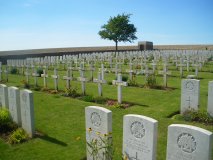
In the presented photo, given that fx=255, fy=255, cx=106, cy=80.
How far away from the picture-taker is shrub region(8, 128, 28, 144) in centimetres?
637

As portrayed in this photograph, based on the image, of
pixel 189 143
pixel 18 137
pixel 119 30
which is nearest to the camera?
pixel 189 143

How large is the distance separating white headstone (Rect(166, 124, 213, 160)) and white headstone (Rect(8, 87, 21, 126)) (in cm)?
453

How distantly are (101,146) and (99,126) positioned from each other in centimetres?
41

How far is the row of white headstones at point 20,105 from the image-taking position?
6396 mm

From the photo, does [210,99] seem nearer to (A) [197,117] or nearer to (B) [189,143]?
(A) [197,117]

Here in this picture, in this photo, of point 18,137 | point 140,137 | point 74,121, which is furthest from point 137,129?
point 74,121

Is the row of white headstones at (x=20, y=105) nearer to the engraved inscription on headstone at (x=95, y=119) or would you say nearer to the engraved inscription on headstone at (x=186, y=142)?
the engraved inscription on headstone at (x=95, y=119)

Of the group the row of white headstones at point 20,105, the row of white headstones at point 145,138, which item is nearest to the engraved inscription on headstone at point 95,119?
the row of white headstones at point 145,138

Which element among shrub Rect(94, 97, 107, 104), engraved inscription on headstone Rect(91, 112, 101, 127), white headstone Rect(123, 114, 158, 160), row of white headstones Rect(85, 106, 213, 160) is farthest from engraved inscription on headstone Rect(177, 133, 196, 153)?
shrub Rect(94, 97, 107, 104)

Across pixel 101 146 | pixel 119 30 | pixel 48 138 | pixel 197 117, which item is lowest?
pixel 48 138

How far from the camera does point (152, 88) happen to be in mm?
12789

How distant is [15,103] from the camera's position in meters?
6.96

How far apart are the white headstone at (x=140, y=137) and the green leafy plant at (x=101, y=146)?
33 centimetres

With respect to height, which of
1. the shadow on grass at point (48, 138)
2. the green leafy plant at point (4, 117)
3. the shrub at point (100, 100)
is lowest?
the shadow on grass at point (48, 138)
